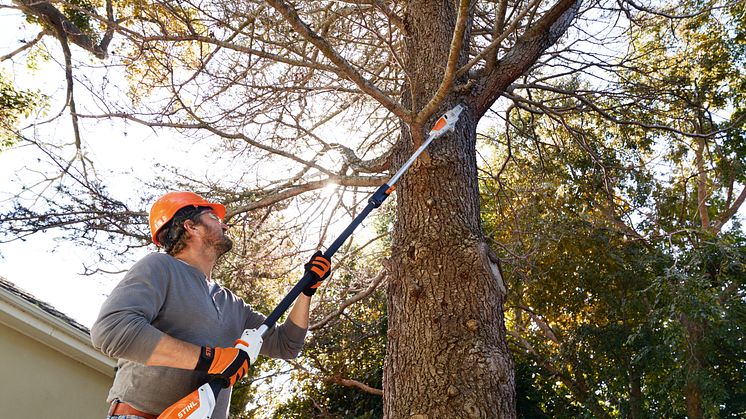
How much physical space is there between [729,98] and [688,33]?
1.12m

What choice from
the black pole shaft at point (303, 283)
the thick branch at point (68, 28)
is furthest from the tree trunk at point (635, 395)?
the thick branch at point (68, 28)

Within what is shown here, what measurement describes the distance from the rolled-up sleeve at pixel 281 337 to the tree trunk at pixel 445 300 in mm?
470

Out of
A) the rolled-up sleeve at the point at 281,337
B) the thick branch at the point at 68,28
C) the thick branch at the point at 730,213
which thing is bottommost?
the rolled-up sleeve at the point at 281,337

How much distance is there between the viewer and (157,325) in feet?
7.77

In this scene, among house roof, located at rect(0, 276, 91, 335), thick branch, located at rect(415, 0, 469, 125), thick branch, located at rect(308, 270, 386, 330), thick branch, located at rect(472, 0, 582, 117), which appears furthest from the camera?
house roof, located at rect(0, 276, 91, 335)

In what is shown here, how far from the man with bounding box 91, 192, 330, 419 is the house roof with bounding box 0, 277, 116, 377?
3.17 metres

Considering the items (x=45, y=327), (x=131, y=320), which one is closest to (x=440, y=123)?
(x=131, y=320)

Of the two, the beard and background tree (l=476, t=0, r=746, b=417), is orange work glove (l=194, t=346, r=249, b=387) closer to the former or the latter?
the beard

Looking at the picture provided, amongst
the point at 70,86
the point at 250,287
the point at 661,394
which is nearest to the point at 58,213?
the point at 250,287

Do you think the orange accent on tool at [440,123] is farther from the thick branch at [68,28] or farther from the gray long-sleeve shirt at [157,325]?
the thick branch at [68,28]

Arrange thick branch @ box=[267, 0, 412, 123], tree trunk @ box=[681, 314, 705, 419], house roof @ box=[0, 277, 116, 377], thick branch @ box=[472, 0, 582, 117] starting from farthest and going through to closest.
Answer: tree trunk @ box=[681, 314, 705, 419]
house roof @ box=[0, 277, 116, 377]
thick branch @ box=[472, 0, 582, 117]
thick branch @ box=[267, 0, 412, 123]

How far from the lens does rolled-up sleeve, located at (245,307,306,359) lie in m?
2.94

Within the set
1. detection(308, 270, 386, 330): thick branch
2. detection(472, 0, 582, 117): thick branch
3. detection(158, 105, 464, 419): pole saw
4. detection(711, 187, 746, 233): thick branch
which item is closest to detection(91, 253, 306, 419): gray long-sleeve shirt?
detection(158, 105, 464, 419): pole saw

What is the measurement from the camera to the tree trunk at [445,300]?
8.56 ft
